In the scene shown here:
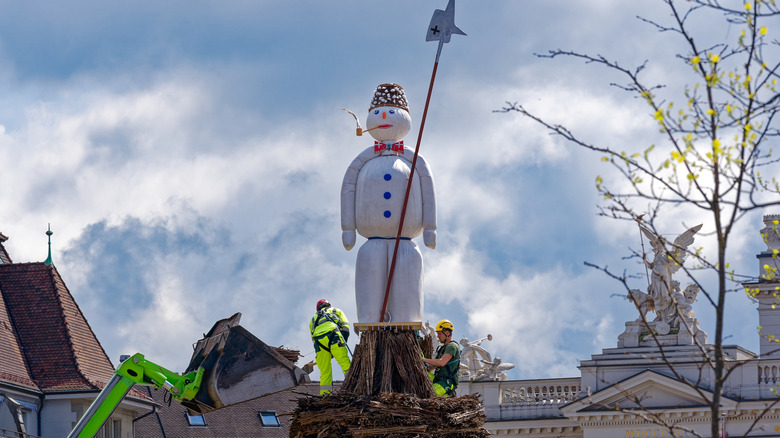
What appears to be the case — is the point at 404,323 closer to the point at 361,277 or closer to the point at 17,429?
the point at 361,277

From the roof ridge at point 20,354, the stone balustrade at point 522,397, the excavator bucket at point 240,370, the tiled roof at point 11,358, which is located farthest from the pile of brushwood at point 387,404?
the stone balustrade at point 522,397

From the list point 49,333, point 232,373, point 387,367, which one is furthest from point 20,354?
point 387,367

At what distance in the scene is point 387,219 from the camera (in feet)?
69.7

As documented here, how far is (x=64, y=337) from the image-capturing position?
35.8 metres

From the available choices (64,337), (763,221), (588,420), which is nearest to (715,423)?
(64,337)

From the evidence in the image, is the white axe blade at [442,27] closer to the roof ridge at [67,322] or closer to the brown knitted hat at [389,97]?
the brown knitted hat at [389,97]

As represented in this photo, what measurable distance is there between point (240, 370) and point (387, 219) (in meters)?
2.74

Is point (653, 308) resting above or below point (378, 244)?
above

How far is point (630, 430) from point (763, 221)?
731 cm

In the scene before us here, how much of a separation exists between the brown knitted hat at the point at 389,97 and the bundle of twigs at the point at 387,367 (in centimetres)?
321

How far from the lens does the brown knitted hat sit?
72.4 ft

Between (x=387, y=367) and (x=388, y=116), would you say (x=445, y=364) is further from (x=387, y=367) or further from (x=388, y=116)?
(x=388, y=116)

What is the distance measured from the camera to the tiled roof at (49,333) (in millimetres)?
34594

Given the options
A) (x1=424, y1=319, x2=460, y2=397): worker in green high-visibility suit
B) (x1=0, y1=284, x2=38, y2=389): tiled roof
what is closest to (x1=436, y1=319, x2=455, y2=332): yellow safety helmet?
(x1=424, y1=319, x2=460, y2=397): worker in green high-visibility suit
